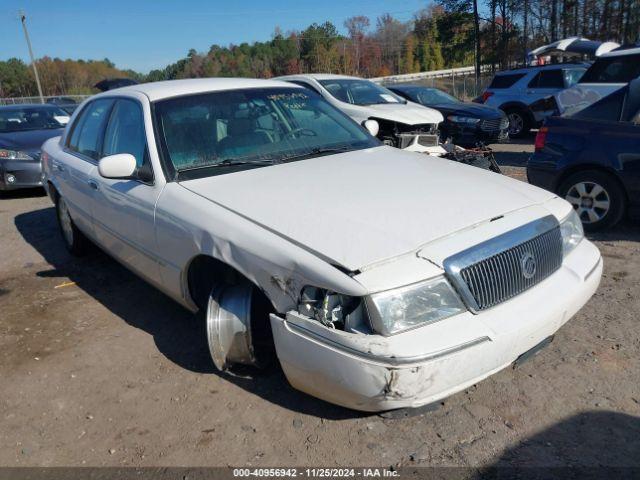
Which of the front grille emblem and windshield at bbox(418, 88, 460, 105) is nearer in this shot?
the front grille emblem

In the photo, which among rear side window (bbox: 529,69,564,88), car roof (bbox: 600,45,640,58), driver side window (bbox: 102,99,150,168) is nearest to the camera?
driver side window (bbox: 102,99,150,168)

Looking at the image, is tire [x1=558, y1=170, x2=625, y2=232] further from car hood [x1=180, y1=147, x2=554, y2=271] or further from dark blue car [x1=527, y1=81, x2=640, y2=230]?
car hood [x1=180, y1=147, x2=554, y2=271]

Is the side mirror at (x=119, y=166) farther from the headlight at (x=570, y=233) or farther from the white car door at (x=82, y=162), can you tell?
the headlight at (x=570, y=233)

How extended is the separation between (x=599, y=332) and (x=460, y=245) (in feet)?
5.20

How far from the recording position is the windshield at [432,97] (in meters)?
12.2

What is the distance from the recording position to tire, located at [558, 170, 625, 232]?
5090 mm

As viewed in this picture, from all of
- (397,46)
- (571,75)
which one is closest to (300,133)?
(571,75)

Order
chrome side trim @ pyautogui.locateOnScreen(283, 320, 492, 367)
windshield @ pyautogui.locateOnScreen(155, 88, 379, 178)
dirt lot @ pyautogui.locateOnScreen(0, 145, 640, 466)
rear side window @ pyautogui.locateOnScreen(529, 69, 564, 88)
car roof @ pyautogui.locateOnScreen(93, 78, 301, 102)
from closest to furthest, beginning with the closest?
1. chrome side trim @ pyautogui.locateOnScreen(283, 320, 492, 367)
2. dirt lot @ pyautogui.locateOnScreen(0, 145, 640, 466)
3. windshield @ pyautogui.locateOnScreen(155, 88, 379, 178)
4. car roof @ pyautogui.locateOnScreen(93, 78, 301, 102)
5. rear side window @ pyautogui.locateOnScreen(529, 69, 564, 88)

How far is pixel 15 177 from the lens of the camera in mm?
8602

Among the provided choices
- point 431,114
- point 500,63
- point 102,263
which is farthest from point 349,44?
point 102,263

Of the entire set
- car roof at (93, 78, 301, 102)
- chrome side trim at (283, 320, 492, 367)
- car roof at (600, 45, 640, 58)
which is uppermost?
car roof at (93, 78, 301, 102)

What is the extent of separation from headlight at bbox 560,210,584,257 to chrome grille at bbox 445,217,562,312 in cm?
18

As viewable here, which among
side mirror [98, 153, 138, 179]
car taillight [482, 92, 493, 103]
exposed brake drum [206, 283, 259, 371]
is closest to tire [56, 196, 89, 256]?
side mirror [98, 153, 138, 179]

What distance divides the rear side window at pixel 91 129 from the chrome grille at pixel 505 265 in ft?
10.3
